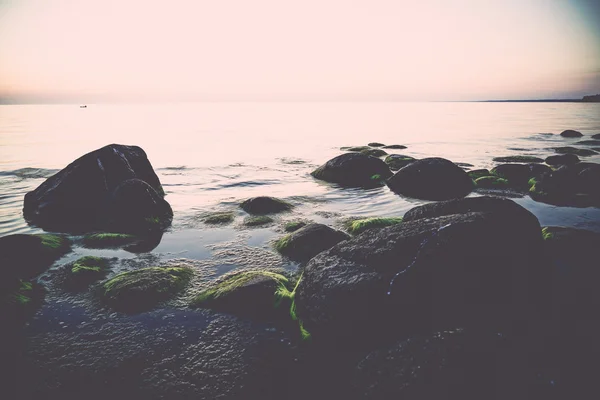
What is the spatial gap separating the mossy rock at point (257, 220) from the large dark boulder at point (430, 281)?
5.29m

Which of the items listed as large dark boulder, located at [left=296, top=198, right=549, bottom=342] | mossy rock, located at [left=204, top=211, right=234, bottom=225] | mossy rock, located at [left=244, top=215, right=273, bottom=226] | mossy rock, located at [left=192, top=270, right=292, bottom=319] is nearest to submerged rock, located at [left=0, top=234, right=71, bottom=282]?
mossy rock, located at [left=204, top=211, right=234, bottom=225]

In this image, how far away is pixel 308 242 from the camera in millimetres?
8461

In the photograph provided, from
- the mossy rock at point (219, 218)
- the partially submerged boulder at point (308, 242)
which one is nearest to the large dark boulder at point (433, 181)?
the partially submerged boulder at point (308, 242)

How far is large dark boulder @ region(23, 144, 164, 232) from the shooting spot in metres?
11.4

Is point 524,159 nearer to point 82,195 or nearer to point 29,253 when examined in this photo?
point 82,195

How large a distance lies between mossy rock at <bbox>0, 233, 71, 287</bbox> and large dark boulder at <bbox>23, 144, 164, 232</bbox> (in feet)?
6.34

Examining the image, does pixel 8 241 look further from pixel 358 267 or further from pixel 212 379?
pixel 358 267

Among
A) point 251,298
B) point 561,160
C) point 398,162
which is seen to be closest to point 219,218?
point 251,298

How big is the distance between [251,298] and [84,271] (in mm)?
4211

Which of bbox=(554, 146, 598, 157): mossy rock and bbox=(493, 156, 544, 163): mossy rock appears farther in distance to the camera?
bbox=(554, 146, 598, 157): mossy rock

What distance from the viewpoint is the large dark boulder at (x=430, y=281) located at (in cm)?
491

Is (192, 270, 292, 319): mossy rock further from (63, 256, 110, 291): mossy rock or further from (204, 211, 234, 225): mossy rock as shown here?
(204, 211, 234, 225): mossy rock

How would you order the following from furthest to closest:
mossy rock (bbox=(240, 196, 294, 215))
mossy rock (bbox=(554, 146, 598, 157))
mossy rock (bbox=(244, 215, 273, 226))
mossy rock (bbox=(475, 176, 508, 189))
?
mossy rock (bbox=(554, 146, 598, 157)) < mossy rock (bbox=(475, 176, 508, 189)) < mossy rock (bbox=(240, 196, 294, 215)) < mossy rock (bbox=(244, 215, 273, 226))

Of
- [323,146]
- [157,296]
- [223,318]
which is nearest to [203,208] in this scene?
[157,296]
